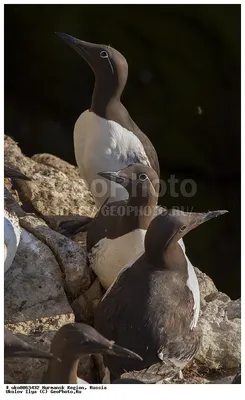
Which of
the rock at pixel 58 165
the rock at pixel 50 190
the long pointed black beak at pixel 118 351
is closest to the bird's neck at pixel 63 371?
the long pointed black beak at pixel 118 351

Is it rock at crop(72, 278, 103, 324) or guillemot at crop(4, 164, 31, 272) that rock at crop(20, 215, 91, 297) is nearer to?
rock at crop(72, 278, 103, 324)

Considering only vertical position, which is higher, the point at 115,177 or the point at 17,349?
the point at 115,177

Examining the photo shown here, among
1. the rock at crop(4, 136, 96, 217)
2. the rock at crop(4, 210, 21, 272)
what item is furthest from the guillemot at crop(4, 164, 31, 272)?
the rock at crop(4, 136, 96, 217)

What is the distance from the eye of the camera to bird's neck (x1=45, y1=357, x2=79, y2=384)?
4.98m

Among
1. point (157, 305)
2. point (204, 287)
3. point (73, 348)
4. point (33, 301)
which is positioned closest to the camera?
point (73, 348)

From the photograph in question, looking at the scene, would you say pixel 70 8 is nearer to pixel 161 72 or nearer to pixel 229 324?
pixel 161 72

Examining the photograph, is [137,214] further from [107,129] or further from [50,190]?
[50,190]

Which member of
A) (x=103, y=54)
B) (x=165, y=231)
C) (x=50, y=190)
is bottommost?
(x=50, y=190)

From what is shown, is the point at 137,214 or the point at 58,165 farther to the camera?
the point at 58,165

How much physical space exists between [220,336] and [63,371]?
5.14 ft

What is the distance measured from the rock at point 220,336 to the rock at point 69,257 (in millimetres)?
907

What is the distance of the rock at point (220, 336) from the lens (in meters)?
6.09

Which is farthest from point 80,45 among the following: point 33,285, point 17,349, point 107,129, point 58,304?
point 17,349

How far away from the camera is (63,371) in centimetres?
501
